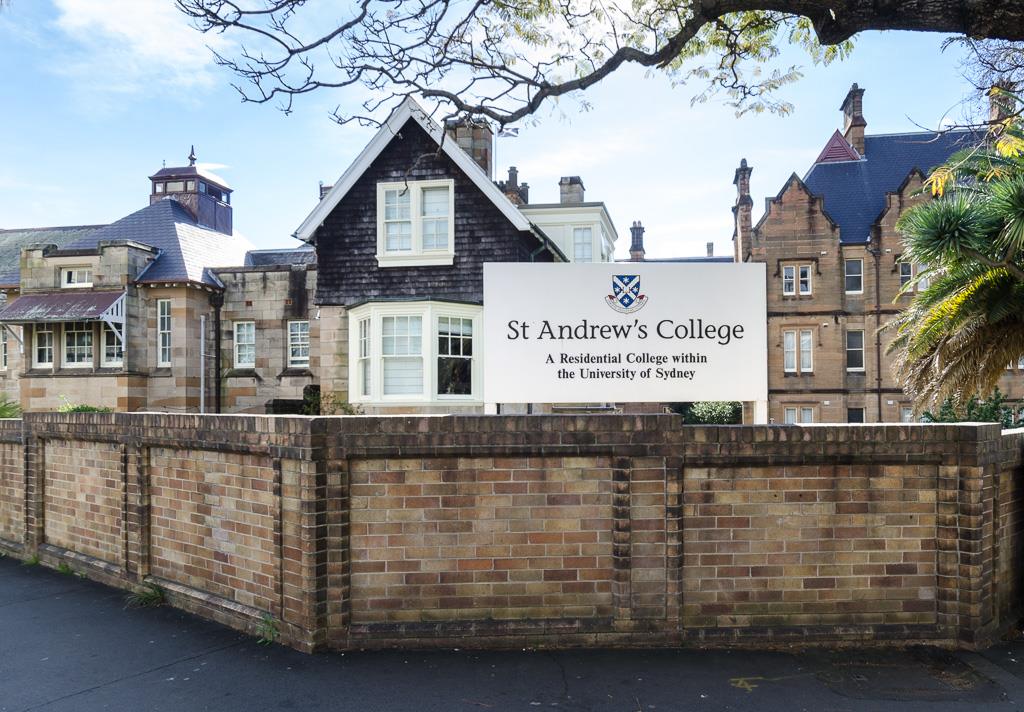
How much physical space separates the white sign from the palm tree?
204 inches

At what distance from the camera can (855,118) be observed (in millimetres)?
31781

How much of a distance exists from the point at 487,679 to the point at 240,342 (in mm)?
22053

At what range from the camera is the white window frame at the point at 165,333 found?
24703 mm

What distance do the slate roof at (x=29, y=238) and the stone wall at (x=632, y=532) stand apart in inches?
1250

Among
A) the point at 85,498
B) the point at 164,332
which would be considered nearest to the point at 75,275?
the point at 164,332

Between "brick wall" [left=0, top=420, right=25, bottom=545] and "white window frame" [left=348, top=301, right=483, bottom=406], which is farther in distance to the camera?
"white window frame" [left=348, top=301, right=483, bottom=406]

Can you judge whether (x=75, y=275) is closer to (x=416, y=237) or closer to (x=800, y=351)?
(x=416, y=237)

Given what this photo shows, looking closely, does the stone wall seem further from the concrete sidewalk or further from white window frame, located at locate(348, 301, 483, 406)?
white window frame, located at locate(348, 301, 483, 406)

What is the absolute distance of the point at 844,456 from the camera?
657 centimetres

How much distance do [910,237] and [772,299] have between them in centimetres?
1988

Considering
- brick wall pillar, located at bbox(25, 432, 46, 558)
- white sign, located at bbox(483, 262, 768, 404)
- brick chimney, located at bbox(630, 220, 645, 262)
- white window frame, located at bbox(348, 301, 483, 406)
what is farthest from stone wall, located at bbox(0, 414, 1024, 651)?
brick chimney, located at bbox(630, 220, 645, 262)

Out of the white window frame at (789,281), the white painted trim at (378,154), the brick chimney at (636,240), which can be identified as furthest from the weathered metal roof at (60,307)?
the brick chimney at (636,240)

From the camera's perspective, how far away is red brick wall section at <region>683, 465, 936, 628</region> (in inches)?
259

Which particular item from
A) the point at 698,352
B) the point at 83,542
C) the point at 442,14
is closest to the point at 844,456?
the point at 698,352
